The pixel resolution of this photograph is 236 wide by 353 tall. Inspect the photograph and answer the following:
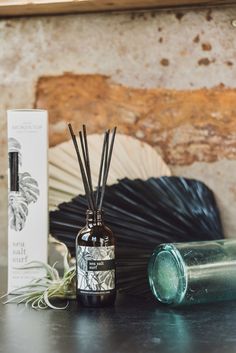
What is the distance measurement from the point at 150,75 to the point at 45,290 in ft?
1.76

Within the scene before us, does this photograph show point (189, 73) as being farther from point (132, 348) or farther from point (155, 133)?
point (132, 348)

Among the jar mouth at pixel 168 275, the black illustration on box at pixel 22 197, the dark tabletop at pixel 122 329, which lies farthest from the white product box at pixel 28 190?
the jar mouth at pixel 168 275

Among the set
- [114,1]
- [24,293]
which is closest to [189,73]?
[114,1]

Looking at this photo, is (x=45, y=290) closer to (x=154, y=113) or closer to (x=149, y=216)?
(x=149, y=216)

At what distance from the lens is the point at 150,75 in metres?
1.40

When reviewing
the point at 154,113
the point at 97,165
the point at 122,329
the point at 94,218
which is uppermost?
the point at 154,113

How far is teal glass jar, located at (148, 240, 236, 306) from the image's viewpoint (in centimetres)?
106

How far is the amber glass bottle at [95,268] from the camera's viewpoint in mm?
1079

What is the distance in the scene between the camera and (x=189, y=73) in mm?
1379

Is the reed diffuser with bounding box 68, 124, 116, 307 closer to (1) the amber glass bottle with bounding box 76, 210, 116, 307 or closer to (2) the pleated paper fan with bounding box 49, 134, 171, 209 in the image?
(1) the amber glass bottle with bounding box 76, 210, 116, 307

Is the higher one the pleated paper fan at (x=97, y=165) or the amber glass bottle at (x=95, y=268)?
the pleated paper fan at (x=97, y=165)

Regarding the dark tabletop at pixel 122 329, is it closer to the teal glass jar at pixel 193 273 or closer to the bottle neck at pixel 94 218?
the teal glass jar at pixel 193 273

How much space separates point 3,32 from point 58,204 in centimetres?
42

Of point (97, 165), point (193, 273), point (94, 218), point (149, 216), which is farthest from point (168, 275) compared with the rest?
point (97, 165)
